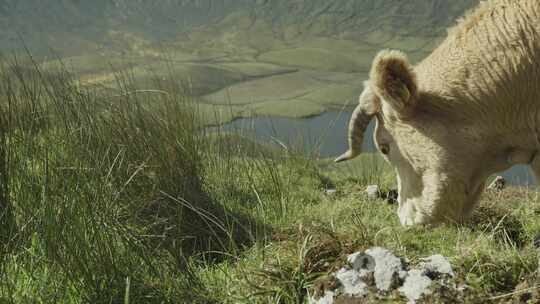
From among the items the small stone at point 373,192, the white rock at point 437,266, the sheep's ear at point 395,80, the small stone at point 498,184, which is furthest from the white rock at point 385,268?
the small stone at point 498,184

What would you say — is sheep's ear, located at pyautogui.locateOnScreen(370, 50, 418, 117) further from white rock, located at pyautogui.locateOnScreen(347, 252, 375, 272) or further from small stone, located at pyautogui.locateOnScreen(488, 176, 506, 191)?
small stone, located at pyautogui.locateOnScreen(488, 176, 506, 191)

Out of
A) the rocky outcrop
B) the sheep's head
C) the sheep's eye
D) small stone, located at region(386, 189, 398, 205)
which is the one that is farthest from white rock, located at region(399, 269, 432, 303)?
small stone, located at region(386, 189, 398, 205)

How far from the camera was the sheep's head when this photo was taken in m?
Result: 4.49

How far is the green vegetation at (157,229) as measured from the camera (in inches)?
125

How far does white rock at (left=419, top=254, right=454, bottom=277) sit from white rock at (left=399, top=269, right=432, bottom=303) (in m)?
0.06

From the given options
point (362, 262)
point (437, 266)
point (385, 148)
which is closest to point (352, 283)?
point (362, 262)

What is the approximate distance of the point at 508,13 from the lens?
14.9 ft

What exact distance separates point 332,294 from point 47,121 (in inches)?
Answer: 117

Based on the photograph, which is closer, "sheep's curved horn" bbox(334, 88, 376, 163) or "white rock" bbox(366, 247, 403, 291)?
"white rock" bbox(366, 247, 403, 291)

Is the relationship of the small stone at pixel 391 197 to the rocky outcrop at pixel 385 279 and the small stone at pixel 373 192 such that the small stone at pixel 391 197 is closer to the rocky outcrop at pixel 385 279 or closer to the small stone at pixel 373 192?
the small stone at pixel 373 192

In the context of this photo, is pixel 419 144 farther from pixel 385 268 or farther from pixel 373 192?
pixel 373 192

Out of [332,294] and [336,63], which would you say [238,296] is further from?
[336,63]

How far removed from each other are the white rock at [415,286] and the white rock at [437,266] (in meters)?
0.06

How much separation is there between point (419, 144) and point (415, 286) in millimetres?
2055
